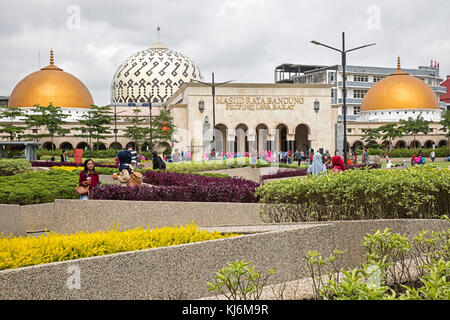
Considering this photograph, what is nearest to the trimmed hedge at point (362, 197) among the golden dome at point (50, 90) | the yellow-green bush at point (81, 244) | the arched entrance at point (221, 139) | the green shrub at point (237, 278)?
the yellow-green bush at point (81, 244)

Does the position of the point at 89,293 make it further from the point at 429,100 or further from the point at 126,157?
the point at 429,100

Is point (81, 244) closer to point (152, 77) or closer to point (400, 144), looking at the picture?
point (400, 144)

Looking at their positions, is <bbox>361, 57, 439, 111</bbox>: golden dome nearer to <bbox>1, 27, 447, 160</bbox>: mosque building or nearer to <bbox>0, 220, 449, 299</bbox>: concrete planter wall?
<bbox>1, 27, 447, 160</bbox>: mosque building

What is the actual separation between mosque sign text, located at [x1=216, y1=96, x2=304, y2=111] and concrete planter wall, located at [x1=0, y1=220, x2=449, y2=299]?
43715 millimetres

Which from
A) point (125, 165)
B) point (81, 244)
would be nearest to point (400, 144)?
point (125, 165)

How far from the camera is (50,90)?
5931cm

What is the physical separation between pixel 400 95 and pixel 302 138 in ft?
58.3

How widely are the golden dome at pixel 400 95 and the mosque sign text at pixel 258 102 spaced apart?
20375 mm

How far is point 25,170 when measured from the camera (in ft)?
62.3

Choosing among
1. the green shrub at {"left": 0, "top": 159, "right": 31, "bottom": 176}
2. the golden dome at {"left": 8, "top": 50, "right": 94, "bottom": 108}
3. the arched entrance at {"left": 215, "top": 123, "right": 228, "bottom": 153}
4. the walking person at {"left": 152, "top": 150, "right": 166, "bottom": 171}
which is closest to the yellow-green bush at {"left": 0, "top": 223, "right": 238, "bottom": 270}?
the walking person at {"left": 152, "top": 150, "right": 166, "bottom": 171}

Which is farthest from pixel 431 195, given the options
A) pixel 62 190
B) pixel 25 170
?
pixel 25 170

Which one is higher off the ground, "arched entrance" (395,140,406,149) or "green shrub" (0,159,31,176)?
"arched entrance" (395,140,406,149)

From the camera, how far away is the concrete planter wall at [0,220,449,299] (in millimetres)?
4465
